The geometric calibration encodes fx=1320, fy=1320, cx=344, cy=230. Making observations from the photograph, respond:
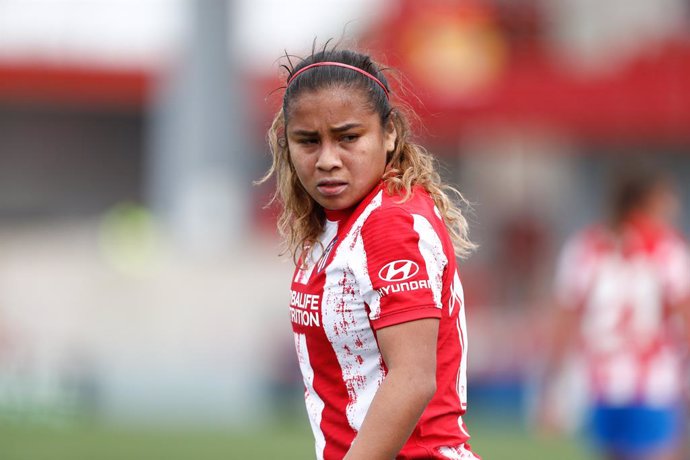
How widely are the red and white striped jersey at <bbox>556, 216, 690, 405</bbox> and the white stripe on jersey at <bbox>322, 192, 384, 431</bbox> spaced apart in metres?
4.45

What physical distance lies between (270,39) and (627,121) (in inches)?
542

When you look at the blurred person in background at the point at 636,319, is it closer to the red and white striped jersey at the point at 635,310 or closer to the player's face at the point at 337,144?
the red and white striped jersey at the point at 635,310

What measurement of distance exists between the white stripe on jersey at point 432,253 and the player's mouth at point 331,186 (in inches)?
8.0

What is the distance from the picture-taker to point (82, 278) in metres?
20.6

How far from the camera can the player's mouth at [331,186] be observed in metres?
3.19

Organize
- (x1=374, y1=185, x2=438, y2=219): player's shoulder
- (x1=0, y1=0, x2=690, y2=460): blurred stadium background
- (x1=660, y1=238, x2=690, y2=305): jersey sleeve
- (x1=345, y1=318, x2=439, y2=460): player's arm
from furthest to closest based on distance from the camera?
(x1=0, y1=0, x2=690, y2=460): blurred stadium background → (x1=660, y1=238, x2=690, y2=305): jersey sleeve → (x1=374, y1=185, x2=438, y2=219): player's shoulder → (x1=345, y1=318, x2=439, y2=460): player's arm

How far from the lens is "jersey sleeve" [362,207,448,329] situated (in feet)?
9.86

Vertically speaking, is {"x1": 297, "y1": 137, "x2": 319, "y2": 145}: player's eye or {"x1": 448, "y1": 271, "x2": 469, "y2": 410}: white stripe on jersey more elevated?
{"x1": 297, "y1": 137, "x2": 319, "y2": 145}: player's eye

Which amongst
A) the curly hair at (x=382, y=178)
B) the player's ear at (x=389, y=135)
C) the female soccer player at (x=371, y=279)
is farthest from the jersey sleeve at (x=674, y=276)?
the player's ear at (x=389, y=135)

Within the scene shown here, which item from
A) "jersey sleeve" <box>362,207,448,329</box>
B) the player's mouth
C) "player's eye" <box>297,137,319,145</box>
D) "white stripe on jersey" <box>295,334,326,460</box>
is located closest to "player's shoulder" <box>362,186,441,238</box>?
"jersey sleeve" <box>362,207,448,329</box>

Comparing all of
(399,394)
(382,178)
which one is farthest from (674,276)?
(399,394)

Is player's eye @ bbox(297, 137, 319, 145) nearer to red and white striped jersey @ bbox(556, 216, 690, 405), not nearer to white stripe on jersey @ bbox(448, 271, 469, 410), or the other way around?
white stripe on jersey @ bbox(448, 271, 469, 410)

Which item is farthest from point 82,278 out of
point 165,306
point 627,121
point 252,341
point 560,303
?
point 560,303

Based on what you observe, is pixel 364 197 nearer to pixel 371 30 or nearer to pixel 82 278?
pixel 82 278
